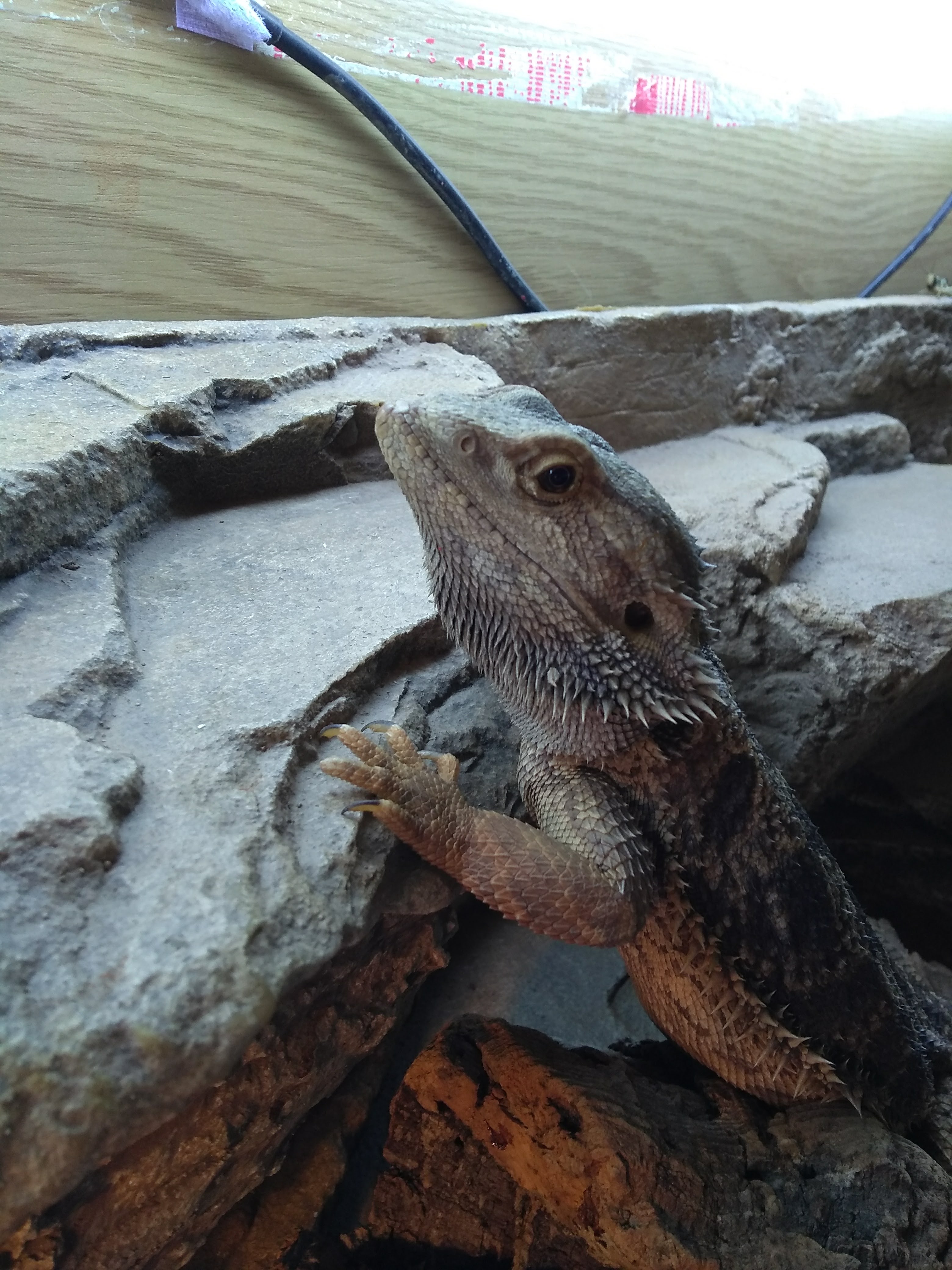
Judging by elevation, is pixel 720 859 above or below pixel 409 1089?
above

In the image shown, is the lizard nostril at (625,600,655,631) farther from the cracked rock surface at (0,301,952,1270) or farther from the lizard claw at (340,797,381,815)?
the lizard claw at (340,797,381,815)

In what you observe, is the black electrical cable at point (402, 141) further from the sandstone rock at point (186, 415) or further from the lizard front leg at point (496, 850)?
the lizard front leg at point (496, 850)

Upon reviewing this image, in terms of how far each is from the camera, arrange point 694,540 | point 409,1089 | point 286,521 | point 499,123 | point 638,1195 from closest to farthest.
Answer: point 638,1195 → point 694,540 → point 409,1089 → point 286,521 → point 499,123

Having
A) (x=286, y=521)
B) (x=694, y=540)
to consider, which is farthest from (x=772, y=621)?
(x=286, y=521)

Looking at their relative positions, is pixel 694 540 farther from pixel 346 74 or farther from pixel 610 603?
pixel 346 74

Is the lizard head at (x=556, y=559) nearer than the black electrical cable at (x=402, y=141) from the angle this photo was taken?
Yes

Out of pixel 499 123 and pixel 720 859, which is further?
pixel 499 123

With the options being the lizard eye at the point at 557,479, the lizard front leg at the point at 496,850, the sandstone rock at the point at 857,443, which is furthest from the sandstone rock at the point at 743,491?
the lizard front leg at the point at 496,850
